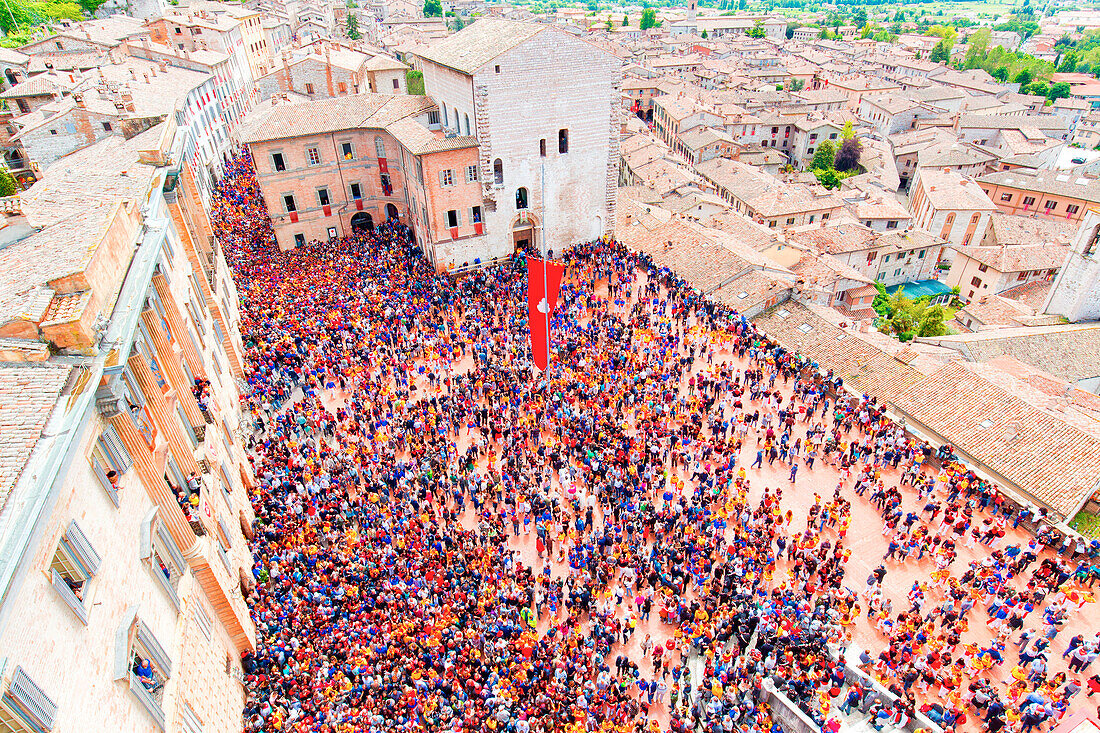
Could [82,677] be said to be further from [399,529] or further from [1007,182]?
[1007,182]

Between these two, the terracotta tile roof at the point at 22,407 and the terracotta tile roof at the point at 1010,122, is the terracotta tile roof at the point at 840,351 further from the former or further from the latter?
the terracotta tile roof at the point at 1010,122

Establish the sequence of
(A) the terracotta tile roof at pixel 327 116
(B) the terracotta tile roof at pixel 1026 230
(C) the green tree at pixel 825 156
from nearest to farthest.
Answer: (A) the terracotta tile roof at pixel 327 116 < (B) the terracotta tile roof at pixel 1026 230 < (C) the green tree at pixel 825 156

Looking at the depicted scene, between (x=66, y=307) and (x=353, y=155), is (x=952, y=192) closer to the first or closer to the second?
(x=353, y=155)

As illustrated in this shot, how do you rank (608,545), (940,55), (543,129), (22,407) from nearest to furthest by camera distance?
(22,407) → (608,545) → (543,129) → (940,55)

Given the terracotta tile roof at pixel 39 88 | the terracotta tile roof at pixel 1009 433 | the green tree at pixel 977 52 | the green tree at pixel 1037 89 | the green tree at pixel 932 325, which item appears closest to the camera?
the terracotta tile roof at pixel 1009 433

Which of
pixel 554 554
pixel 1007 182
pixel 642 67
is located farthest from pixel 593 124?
pixel 642 67

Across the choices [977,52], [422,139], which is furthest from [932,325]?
[977,52]

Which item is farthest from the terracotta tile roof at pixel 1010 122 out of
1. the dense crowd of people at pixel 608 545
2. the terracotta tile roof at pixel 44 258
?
the terracotta tile roof at pixel 44 258

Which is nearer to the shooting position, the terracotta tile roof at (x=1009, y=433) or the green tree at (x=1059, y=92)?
the terracotta tile roof at (x=1009, y=433)
